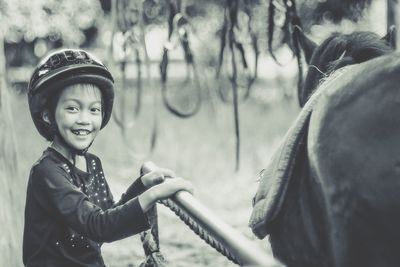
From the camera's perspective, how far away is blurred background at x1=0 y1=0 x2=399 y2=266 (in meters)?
2.91

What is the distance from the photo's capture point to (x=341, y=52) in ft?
5.54

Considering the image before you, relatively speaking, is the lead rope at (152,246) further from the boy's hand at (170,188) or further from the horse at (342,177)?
the horse at (342,177)

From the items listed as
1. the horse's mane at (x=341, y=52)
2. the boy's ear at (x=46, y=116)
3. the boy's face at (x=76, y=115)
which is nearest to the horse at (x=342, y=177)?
the horse's mane at (x=341, y=52)

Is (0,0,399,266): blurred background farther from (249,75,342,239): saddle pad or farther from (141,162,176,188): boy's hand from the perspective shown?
(141,162,176,188): boy's hand

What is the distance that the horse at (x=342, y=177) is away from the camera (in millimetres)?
1198

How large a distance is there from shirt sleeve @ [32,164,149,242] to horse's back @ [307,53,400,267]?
447 mm

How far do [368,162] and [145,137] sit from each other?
7292mm

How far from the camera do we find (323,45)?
5.76ft

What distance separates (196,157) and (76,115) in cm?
601

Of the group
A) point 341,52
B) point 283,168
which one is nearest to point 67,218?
point 283,168

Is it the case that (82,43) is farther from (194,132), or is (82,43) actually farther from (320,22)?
(320,22)

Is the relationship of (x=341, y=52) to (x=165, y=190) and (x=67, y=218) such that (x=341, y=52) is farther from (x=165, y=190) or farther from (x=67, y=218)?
(x=67, y=218)

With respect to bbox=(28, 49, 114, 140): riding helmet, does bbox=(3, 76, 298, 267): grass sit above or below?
Result: below

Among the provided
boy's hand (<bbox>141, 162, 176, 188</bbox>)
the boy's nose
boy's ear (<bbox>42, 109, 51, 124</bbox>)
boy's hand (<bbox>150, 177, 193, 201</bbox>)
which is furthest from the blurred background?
boy's ear (<bbox>42, 109, 51, 124</bbox>)
